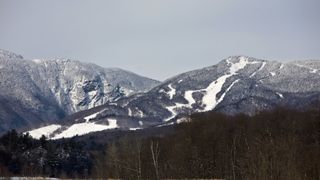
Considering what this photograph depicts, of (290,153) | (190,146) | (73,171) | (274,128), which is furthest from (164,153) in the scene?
(290,153)

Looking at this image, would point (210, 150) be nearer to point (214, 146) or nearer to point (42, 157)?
point (214, 146)

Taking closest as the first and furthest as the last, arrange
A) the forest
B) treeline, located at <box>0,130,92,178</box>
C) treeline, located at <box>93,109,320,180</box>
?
the forest → treeline, located at <box>93,109,320,180</box> → treeline, located at <box>0,130,92,178</box>

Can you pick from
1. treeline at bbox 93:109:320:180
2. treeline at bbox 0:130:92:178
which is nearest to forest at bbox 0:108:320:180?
treeline at bbox 93:109:320:180

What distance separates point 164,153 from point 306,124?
34505mm

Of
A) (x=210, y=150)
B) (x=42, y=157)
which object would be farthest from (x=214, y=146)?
→ (x=42, y=157)

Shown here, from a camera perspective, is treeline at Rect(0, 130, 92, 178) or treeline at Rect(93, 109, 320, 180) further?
treeline at Rect(0, 130, 92, 178)

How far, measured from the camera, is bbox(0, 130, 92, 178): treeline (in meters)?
145

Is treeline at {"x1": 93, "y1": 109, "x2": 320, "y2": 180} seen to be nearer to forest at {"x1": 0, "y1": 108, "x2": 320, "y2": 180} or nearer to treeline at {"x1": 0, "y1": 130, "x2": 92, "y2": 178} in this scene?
forest at {"x1": 0, "y1": 108, "x2": 320, "y2": 180}

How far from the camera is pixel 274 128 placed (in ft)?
405

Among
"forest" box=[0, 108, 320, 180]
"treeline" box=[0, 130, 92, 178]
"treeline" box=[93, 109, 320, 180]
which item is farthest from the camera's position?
"treeline" box=[0, 130, 92, 178]

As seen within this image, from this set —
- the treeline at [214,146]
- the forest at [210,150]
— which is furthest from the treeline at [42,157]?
the treeline at [214,146]

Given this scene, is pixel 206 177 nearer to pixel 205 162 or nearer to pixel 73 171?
pixel 205 162

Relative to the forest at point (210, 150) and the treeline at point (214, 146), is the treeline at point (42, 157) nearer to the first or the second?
the forest at point (210, 150)

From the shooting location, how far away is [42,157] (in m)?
155
